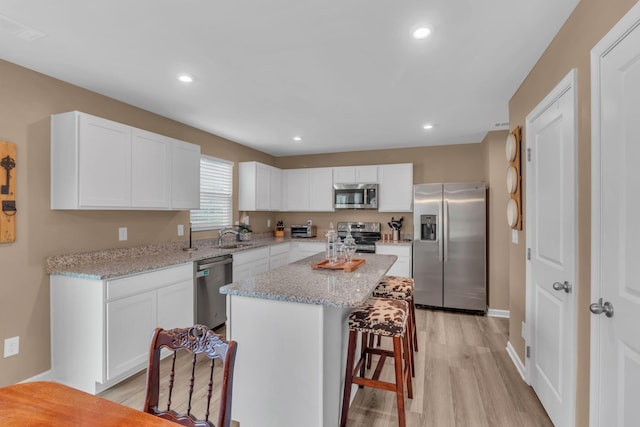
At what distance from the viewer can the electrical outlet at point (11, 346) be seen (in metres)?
2.28

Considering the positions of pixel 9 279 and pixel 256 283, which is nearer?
pixel 256 283

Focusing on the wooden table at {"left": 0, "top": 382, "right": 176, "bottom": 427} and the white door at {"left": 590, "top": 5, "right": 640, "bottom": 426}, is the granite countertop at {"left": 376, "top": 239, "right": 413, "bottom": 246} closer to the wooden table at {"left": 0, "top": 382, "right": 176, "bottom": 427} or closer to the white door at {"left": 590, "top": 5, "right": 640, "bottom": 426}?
the white door at {"left": 590, "top": 5, "right": 640, "bottom": 426}

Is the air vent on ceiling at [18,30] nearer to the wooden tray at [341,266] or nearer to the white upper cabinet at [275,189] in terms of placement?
the wooden tray at [341,266]

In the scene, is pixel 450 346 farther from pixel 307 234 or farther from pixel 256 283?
pixel 307 234

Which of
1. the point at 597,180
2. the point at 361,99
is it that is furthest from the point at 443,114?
the point at 597,180

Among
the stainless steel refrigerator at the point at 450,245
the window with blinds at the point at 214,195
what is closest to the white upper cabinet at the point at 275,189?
the window with blinds at the point at 214,195

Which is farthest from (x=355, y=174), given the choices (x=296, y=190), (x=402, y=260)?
(x=402, y=260)

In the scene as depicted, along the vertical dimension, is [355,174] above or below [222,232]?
above

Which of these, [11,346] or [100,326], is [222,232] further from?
[11,346]

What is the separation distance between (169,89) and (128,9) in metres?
1.12

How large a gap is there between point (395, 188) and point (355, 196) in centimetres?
68

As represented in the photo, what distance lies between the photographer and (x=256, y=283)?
2037 mm

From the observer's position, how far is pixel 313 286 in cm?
194

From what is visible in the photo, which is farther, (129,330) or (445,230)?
(445,230)
